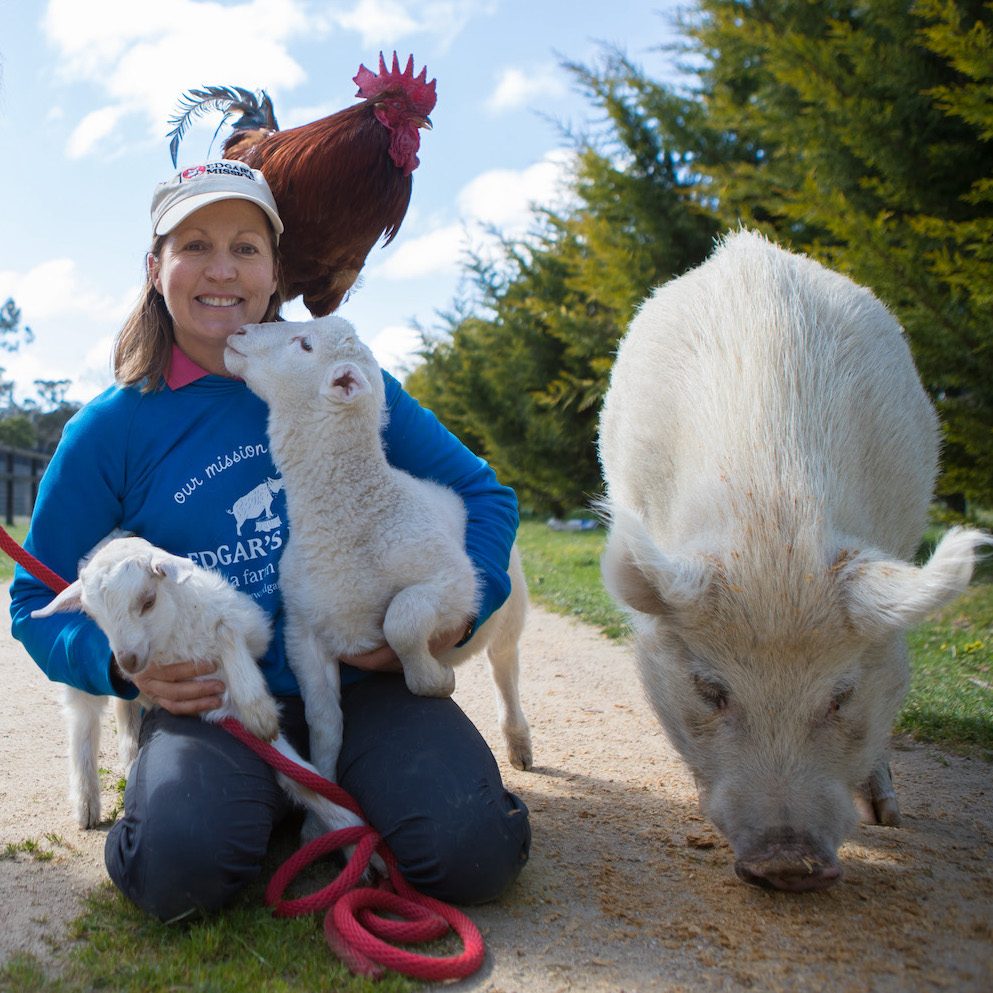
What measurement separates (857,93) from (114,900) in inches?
317

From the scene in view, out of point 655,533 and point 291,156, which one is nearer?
point 655,533

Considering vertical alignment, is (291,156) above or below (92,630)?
above

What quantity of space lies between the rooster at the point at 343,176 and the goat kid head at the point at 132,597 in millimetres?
1559

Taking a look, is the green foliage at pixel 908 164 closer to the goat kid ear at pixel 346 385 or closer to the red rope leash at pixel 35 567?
the goat kid ear at pixel 346 385

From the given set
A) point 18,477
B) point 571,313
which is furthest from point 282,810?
point 18,477

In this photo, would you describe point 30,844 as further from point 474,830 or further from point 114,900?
point 474,830

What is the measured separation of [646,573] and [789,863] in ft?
2.93

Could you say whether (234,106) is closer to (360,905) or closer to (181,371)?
(181,371)

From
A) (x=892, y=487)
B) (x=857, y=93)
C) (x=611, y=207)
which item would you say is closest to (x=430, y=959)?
(x=892, y=487)

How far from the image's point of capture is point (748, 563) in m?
2.92

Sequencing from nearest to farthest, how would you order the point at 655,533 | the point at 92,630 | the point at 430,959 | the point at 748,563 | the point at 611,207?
the point at 430,959, the point at 748,563, the point at 92,630, the point at 655,533, the point at 611,207

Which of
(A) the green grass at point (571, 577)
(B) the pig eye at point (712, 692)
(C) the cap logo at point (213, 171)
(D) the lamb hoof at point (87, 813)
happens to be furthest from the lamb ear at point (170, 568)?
(A) the green grass at point (571, 577)

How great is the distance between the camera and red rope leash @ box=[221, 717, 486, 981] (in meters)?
2.48

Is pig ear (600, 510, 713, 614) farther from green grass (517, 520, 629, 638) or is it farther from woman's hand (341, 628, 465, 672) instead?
green grass (517, 520, 629, 638)
